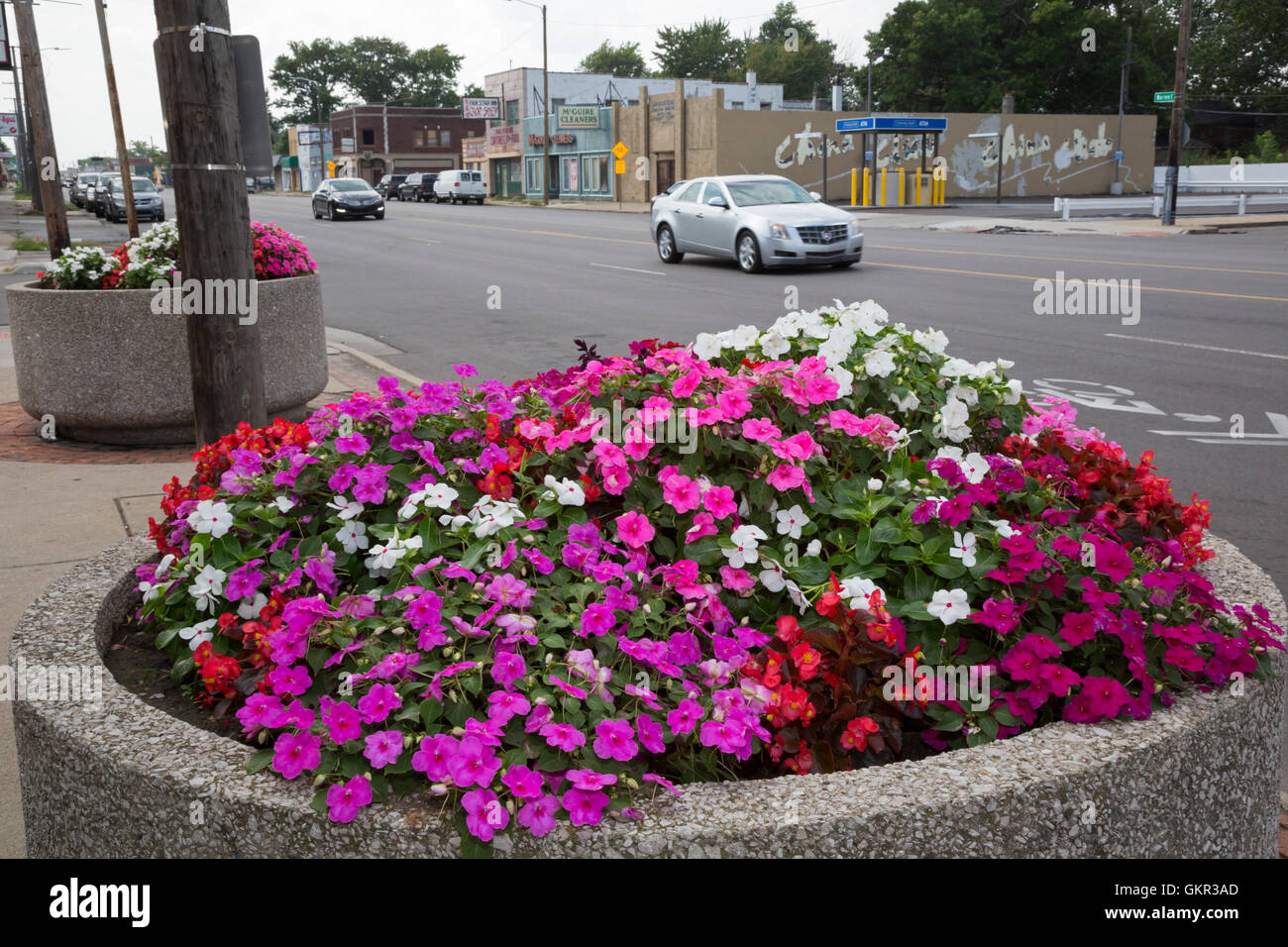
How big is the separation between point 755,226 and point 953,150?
3847 centimetres

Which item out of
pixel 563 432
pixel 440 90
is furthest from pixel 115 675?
pixel 440 90

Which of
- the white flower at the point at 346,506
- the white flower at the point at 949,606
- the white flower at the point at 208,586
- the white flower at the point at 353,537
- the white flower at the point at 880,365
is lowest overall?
the white flower at the point at 208,586

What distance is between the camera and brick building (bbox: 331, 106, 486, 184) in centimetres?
9881

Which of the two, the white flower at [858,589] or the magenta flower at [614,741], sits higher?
the white flower at [858,589]

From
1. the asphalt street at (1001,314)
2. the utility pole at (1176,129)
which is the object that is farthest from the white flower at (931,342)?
the utility pole at (1176,129)

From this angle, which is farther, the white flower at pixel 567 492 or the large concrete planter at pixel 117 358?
the large concrete planter at pixel 117 358

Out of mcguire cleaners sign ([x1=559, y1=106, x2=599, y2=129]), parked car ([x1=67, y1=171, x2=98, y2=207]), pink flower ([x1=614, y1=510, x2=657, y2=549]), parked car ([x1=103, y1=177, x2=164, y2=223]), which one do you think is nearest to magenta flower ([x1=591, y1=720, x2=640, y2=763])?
pink flower ([x1=614, y1=510, x2=657, y2=549])

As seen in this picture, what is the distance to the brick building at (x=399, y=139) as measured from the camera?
324 feet

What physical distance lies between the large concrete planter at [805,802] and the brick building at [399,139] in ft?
328

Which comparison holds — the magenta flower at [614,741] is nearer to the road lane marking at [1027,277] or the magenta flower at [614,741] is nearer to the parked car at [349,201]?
the road lane marking at [1027,277]

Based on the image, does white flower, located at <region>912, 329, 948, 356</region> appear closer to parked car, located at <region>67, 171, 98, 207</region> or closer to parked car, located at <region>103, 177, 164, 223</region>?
parked car, located at <region>103, 177, 164, 223</region>

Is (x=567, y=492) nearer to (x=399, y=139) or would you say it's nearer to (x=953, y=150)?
(x=953, y=150)

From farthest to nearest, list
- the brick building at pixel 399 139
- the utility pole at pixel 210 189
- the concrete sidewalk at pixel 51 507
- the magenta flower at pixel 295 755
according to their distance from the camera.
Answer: the brick building at pixel 399 139
the utility pole at pixel 210 189
the concrete sidewalk at pixel 51 507
the magenta flower at pixel 295 755
